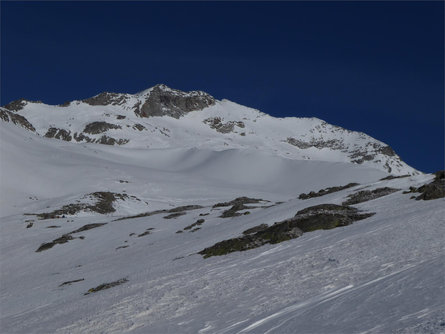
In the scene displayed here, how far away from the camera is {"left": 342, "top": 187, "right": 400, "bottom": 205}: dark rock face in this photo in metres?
32.7

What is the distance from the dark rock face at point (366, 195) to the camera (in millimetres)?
32688

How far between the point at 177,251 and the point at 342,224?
9498mm

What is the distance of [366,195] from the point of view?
1344 inches

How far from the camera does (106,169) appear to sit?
114 meters

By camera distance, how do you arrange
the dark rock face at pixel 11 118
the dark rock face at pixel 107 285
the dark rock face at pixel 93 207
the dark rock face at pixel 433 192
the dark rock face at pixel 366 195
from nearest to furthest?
the dark rock face at pixel 107 285, the dark rock face at pixel 433 192, the dark rock face at pixel 366 195, the dark rock face at pixel 93 207, the dark rock face at pixel 11 118

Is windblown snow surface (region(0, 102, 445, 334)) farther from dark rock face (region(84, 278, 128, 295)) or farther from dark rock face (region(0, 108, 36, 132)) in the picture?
dark rock face (region(0, 108, 36, 132))

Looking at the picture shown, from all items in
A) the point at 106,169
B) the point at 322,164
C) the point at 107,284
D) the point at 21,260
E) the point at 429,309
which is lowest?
the point at 429,309

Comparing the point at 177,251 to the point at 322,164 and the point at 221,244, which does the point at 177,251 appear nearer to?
the point at 221,244

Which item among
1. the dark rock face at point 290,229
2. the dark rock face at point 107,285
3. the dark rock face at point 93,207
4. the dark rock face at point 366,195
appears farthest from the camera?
the dark rock face at point 93,207

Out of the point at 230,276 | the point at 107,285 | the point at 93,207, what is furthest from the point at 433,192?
the point at 93,207

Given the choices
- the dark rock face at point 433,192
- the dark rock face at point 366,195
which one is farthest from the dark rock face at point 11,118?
the dark rock face at point 433,192

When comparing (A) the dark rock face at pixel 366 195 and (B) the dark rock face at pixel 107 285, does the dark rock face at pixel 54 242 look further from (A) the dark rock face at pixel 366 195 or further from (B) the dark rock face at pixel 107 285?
(A) the dark rock face at pixel 366 195

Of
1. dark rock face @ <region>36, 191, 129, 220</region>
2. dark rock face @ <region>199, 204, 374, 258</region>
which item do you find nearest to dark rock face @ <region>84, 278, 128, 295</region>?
dark rock face @ <region>199, 204, 374, 258</region>

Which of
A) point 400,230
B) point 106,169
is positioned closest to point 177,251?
point 400,230
